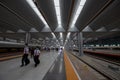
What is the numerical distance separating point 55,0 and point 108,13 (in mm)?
6584

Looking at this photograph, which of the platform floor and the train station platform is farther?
the train station platform

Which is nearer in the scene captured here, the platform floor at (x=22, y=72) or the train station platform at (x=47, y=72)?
the platform floor at (x=22, y=72)

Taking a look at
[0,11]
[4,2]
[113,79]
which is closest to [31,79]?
[113,79]

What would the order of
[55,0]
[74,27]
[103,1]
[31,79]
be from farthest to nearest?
1. [74,27]
2. [55,0]
3. [103,1]
4. [31,79]

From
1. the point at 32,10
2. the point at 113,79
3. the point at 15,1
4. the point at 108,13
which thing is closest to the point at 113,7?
the point at 108,13

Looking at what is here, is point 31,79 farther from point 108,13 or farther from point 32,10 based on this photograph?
point 108,13

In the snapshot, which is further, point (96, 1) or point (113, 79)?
point (96, 1)

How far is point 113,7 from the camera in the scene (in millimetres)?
10430


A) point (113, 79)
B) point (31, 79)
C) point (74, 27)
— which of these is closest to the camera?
point (31, 79)

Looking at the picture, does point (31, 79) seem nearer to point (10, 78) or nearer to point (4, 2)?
point (10, 78)

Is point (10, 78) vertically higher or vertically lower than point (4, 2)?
lower

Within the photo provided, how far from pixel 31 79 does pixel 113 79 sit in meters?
4.44

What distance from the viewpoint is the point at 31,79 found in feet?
17.7

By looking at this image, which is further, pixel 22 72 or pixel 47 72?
pixel 47 72
